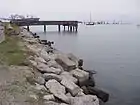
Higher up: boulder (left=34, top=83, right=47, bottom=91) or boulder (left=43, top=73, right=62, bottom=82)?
boulder (left=34, top=83, right=47, bottom=91)

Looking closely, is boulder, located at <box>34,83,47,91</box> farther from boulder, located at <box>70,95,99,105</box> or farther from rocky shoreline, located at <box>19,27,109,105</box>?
boulder, located at <box>70,95,99,105</box>

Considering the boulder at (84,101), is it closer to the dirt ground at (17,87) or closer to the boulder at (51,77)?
the dirt ground at (17,87)

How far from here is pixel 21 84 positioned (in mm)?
10672

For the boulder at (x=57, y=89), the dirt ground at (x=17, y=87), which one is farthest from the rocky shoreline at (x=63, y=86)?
the dirt ground at (x=17, y=87)

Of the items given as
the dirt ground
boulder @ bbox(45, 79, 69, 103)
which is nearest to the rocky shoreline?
boulder @ bbox(45, 79, 69, 103)

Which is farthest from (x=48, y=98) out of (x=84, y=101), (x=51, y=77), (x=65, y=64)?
(x=65, y=64)

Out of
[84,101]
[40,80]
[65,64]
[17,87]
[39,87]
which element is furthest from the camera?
[65,64]

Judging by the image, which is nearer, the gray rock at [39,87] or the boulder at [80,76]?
the gray rock at [39,87]

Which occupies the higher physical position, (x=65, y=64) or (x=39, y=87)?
(x=39, y=87)

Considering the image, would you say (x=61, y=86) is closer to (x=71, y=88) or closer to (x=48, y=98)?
(x=71, y=88)

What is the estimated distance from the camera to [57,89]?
10859 millimetres

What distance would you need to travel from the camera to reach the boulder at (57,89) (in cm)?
997

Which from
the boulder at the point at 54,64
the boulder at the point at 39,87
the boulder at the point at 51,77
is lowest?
the boulder at the point at 54,64

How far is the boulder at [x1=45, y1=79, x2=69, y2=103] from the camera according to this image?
997 centimetres
